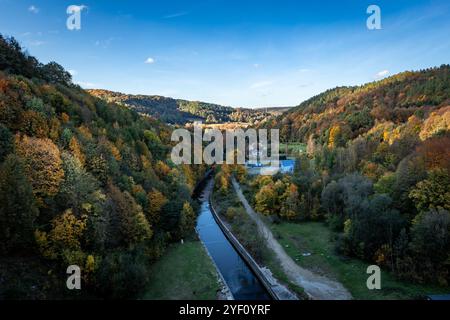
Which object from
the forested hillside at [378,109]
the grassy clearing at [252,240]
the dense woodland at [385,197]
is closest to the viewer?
the dense woodland at [385,197]

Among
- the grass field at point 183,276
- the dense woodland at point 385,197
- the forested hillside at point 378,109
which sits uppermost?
the forested hillside at point 378,109

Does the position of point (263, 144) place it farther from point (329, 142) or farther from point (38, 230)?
point (38, 230)

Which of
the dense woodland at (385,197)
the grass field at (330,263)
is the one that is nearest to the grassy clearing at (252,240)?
the grass field at (330,263)

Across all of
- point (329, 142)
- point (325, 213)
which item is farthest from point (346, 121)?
point (325, 213)

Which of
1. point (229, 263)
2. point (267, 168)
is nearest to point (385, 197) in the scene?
point (229, 263)

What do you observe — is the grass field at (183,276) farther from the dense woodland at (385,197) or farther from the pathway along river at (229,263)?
the dense woodland at (385,197)

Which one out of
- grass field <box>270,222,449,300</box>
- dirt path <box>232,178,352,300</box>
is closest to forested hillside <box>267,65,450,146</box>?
grass field <box>270,222,449,300</box>
